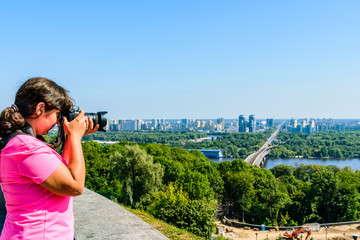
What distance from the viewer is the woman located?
4.47 feet

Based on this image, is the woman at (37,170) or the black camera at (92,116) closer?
the woman at (37,170)

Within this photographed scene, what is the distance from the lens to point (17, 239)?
4.64 ft

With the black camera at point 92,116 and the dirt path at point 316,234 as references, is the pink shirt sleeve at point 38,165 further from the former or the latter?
the dirt path at point 316,234

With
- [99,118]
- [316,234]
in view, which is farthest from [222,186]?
[99,118]

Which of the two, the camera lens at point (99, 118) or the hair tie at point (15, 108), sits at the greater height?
the hair tie at point (15, 108)

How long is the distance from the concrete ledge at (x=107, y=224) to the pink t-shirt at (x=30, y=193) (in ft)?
5.12

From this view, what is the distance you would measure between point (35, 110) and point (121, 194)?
58.4 feet

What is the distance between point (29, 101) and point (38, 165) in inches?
12.9

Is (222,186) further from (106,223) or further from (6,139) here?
(6,139)

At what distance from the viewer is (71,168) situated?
4.79ft

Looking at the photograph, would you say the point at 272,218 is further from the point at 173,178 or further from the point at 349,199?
the point at 173,178

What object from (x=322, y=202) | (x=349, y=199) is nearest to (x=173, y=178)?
(x=322, y=202)

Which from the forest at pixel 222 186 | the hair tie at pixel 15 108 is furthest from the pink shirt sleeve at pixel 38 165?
the forest at pixel 222 186

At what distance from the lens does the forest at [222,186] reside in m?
18.6
